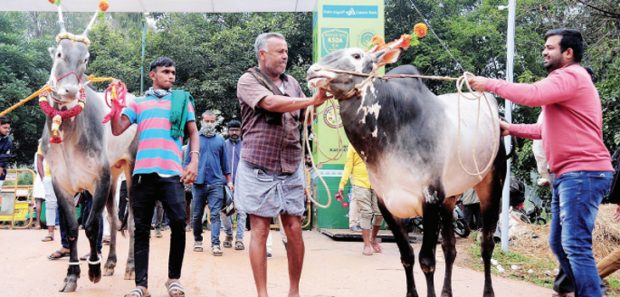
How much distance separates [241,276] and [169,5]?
6.99 m

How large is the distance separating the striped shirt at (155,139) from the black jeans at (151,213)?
0.09 meters

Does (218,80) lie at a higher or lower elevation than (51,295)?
higher

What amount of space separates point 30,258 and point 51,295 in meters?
2.87

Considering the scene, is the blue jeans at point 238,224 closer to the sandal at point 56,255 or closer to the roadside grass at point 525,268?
the sandal at point 56,255

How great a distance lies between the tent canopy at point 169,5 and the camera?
1142cm

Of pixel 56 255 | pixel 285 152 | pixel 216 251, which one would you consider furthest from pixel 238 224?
pixel 285 152

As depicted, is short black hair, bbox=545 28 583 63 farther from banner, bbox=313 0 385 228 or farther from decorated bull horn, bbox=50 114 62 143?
banner, bbox=313 0 385 228

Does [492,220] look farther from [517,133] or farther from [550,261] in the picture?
[550,261]

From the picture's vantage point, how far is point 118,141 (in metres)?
6.46

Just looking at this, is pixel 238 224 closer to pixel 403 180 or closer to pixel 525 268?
pixel 525 268

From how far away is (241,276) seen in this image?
6.62 meters

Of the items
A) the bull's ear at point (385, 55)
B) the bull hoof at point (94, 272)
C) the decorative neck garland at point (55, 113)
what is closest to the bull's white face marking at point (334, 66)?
the bull's ear at point (385, 55)

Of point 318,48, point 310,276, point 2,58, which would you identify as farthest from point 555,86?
point 2,58

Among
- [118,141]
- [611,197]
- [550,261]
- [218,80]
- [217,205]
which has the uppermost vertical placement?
[218,80]
